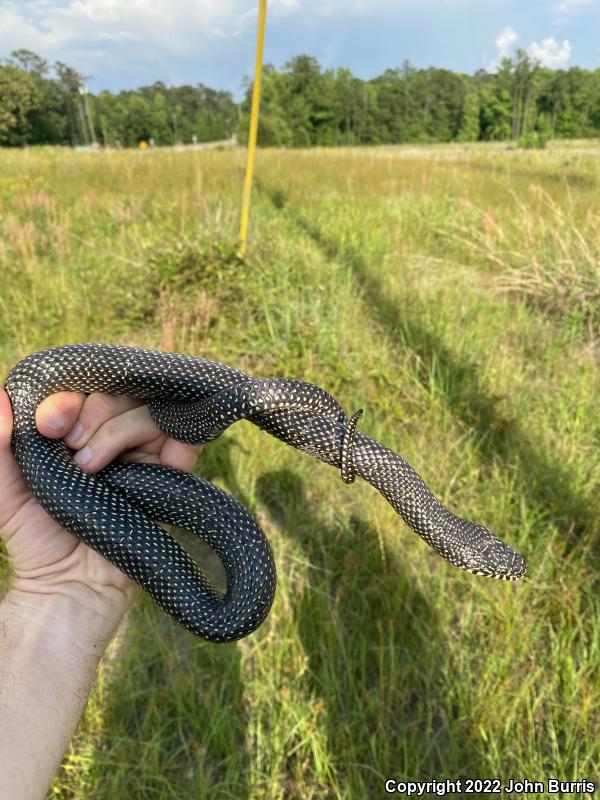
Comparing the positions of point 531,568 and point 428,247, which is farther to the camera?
point 428,247

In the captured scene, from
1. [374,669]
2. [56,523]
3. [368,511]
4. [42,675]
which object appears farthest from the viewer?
[368,511]

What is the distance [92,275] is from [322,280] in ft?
7.45

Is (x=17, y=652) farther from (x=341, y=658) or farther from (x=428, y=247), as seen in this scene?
(x=428, y=247)

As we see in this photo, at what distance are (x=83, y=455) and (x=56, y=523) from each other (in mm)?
267

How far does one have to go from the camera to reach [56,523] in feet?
5.96

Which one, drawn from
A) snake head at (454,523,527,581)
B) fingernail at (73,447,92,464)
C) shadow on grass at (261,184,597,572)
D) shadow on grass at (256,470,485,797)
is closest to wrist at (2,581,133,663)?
fingernail at (73,447,92,464)

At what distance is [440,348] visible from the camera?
3.81 metres

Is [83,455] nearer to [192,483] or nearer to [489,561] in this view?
[192,483]

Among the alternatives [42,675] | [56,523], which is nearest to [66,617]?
[42,675]

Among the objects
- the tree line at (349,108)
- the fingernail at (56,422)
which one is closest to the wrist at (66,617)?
the fingernail at (56,422)

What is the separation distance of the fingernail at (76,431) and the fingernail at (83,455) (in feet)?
0.17

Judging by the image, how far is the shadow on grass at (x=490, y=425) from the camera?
253 cm

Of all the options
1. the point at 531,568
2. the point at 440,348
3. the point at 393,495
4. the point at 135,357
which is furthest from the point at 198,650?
the point at 440,348

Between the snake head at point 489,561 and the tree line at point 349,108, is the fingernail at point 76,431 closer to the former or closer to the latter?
the snake head at point 489,561
